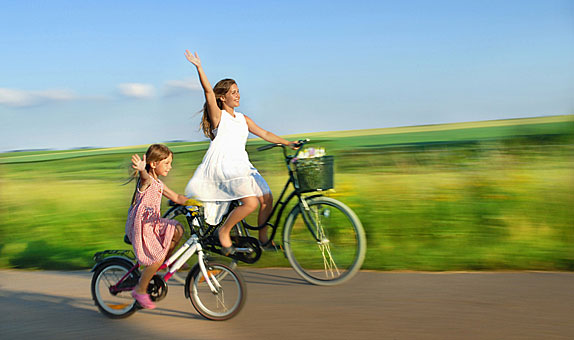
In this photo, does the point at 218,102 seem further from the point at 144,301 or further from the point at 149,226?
the point at 144,301

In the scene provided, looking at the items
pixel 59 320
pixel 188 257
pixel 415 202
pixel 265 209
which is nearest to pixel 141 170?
pixel 188 257

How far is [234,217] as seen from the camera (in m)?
4.63

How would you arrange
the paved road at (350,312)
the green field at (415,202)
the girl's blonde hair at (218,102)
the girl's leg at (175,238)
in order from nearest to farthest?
the paved road at (350,312) < the girl's leg at (175,238) < the girl's blonde hair at (218,102) < the green field at (415,202)

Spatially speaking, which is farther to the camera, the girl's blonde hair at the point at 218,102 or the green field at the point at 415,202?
the green field at the point at 415,202

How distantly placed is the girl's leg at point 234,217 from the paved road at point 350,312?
560 mm

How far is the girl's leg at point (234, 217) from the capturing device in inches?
181

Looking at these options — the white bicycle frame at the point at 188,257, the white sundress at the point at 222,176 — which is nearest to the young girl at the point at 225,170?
the white sundress at the point at 222,176

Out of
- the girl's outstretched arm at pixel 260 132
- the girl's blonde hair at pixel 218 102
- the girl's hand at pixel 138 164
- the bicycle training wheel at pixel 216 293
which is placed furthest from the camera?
the girl's outstretched arm at pixel 260 132

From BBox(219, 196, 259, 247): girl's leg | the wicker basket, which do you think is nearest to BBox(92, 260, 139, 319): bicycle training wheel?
BBox(219, 196, 259, 247): girl's leg

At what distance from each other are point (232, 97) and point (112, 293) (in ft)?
6.08

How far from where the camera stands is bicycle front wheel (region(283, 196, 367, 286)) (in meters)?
4.86

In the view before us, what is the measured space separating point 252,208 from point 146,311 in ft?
3.89

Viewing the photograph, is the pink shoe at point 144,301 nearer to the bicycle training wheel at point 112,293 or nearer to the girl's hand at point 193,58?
the bicycle training wheel at point 112,293

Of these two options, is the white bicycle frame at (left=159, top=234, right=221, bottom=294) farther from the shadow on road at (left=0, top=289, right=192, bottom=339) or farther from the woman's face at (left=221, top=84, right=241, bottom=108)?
the woman's face at (left=221, top=84, right=241, bottom=108)
